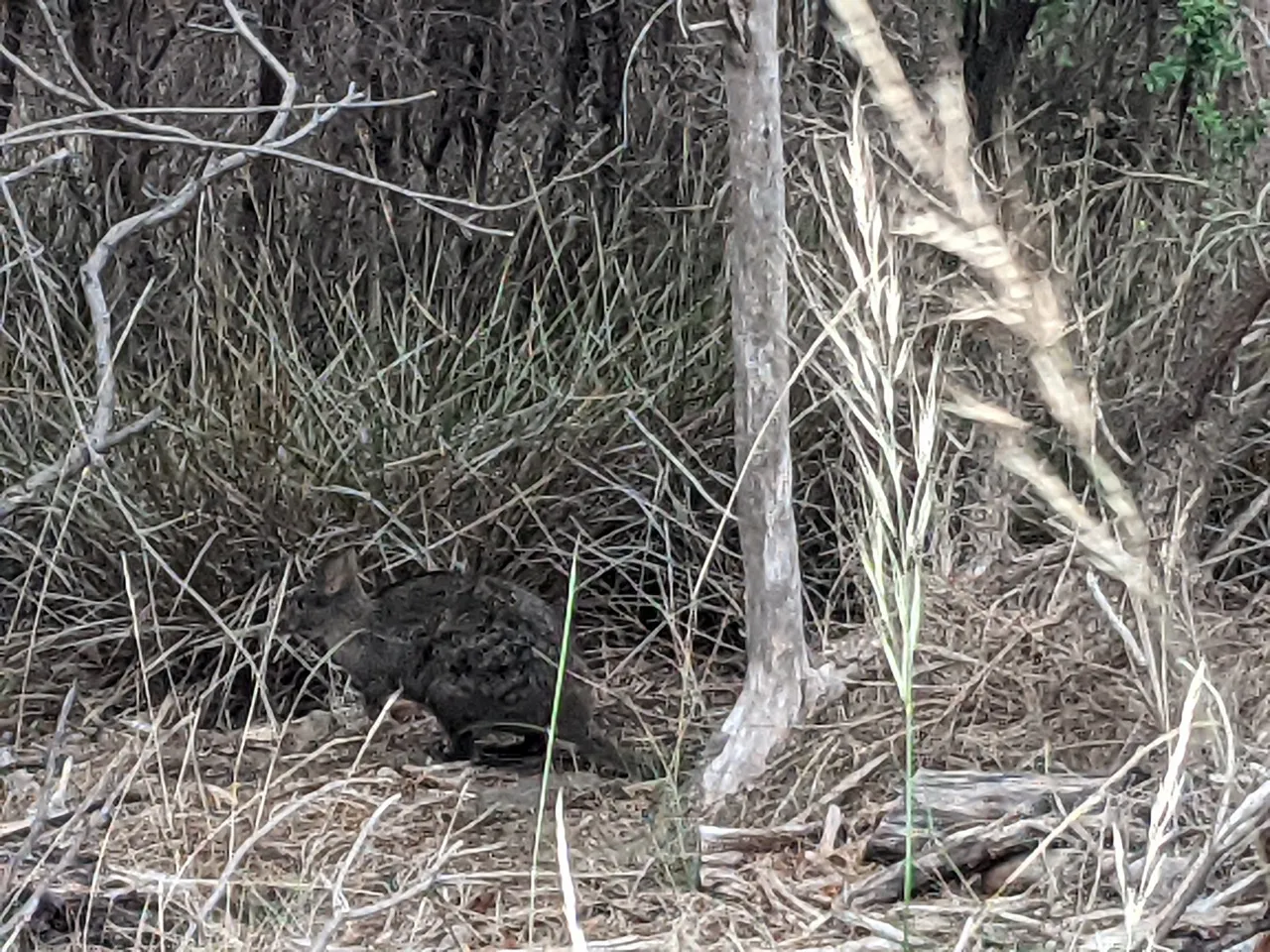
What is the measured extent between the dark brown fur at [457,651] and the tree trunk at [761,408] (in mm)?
595

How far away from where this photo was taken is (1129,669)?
12.1 feet

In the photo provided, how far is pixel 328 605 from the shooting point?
4.70 m

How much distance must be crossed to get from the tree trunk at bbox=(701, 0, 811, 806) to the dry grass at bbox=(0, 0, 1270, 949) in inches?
3.9

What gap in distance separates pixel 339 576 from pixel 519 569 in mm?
655

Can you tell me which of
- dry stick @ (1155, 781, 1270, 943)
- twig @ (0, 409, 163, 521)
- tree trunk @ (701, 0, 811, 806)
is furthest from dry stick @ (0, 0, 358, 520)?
dry stick @ (1155, 781, 1270, 943)

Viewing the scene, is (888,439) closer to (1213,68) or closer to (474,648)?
(474,648)

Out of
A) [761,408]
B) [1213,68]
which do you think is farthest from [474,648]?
[1213,68]

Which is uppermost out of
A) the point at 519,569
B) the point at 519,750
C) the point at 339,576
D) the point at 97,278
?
the point at 97,278

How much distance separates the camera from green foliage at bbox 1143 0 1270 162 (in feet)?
15.7

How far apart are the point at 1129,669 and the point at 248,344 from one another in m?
2.86

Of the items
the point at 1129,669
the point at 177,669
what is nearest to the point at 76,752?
the point at 177,669

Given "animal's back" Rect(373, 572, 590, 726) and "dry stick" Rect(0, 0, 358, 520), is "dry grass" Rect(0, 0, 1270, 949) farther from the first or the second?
"dry stick" Rect(0, 0, 358, 520)

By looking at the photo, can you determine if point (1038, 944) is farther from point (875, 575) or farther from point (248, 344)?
point (248, 344)

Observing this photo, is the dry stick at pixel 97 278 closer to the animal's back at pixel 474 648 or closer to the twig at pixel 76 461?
the twig at pixel 76 461
